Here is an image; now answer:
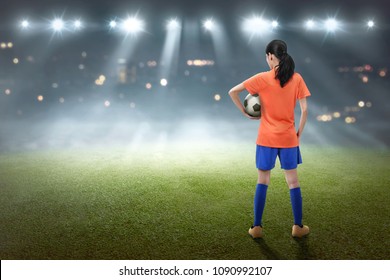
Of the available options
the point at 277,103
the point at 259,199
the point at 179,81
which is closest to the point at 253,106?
the point at 277,103

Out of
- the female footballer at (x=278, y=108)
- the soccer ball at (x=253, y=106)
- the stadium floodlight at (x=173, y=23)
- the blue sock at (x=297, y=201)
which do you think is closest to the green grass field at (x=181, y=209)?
the blue sock at (x=297, y=201)

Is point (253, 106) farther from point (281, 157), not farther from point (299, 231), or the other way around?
point (299, 231)

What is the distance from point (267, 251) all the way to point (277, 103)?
5.12 ft

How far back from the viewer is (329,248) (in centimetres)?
360

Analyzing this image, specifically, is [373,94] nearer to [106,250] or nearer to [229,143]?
[229,143]

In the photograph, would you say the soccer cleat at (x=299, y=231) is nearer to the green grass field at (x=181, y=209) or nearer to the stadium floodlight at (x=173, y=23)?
the green grass field at (x=181, y=209)

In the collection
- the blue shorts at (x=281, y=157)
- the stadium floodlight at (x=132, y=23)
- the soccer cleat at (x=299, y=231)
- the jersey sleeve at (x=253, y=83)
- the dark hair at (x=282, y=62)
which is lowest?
the soccer cleat at (x=299, y=231)

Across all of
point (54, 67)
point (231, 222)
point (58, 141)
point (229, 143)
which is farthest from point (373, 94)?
point (54, 67)

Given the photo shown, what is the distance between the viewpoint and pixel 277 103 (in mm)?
3615

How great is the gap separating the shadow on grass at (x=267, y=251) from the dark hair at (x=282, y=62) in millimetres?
1726

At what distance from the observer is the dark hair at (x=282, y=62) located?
3504mm

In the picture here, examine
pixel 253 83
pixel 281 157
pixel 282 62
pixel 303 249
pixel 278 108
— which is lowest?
pixel 303 249

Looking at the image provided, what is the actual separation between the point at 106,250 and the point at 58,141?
29.5 feet

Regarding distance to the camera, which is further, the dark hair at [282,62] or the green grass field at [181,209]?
the green grass field at [181,209]
